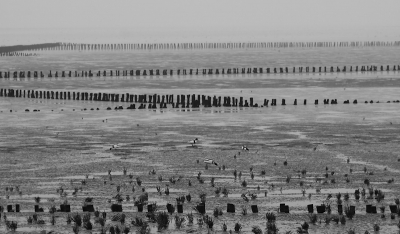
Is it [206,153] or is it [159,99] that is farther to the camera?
[159,99]

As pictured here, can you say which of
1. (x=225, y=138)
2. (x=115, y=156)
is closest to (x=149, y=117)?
(x=225, y=138)

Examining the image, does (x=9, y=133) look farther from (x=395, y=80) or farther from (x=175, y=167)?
(x=395, y=80)

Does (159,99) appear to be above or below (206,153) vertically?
above

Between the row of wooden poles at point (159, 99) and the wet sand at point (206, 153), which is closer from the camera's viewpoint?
the wet sand at point (206, 153)

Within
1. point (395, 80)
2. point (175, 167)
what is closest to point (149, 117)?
point (175, 167)

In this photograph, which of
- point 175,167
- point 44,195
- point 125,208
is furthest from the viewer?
point 175,167

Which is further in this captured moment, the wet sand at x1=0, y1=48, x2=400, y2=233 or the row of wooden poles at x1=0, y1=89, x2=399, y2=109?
the row of wooden poles at x1=0, y1=89, x2=399, y2=109

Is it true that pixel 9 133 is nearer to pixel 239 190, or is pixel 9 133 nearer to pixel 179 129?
pixel 179 129

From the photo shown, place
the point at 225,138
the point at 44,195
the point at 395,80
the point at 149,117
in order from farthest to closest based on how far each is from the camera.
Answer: the point at 395,80
the point at 149,117
the point at 225,138
the point at 44,195

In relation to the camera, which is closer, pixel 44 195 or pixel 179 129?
pixel 44 195
